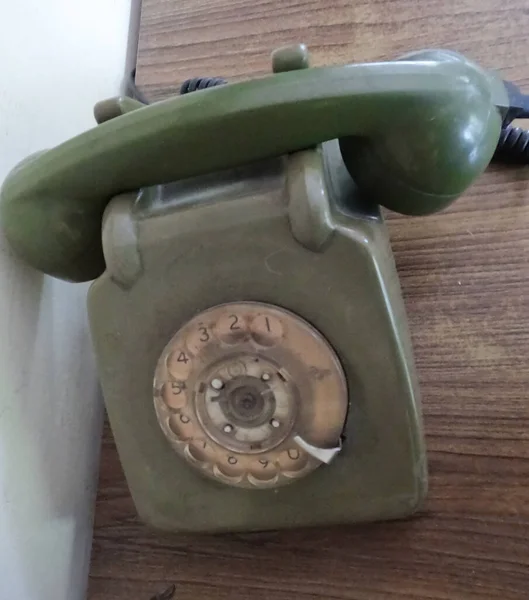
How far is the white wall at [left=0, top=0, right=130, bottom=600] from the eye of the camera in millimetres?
678

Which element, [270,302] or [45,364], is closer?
[270,302]

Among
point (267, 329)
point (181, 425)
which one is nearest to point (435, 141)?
point (267, 329)

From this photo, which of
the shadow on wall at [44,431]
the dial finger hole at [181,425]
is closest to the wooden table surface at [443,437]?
the shadow on wall at [44,431]

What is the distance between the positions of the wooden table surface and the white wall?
0.04 meters

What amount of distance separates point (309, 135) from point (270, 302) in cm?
14

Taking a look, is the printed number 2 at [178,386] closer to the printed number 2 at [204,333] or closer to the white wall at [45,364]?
the printed number 2 at [204,333]

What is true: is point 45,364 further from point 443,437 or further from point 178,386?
point 443,437

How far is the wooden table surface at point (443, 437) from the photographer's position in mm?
659

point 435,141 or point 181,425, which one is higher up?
point 435,141

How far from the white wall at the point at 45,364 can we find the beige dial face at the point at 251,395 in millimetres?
154

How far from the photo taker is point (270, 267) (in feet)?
1.93

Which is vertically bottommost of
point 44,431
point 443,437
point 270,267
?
point 443,437

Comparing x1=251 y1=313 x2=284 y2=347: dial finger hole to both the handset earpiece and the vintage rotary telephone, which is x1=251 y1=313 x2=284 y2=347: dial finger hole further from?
the handset earpiece

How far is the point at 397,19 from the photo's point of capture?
2.67ft
